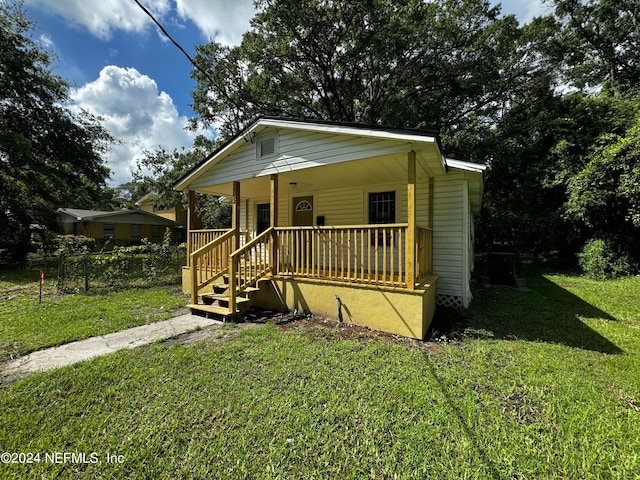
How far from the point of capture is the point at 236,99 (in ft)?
48.5

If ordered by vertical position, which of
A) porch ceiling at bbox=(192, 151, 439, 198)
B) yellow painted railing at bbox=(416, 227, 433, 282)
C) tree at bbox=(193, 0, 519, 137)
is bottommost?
yellow painted railing at bbox=(416, 227, 433, 282)

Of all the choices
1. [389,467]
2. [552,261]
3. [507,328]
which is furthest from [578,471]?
[552,261]

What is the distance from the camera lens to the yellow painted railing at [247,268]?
5.20 metres

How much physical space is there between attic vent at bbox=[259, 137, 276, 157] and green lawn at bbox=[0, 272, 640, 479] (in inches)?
162

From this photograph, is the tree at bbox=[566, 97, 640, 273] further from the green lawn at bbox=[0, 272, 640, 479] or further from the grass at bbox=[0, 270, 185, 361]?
the grass at bbox=[0, 270, 185, 361]

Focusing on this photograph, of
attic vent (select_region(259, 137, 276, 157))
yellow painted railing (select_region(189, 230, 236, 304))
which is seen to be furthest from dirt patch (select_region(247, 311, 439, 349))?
attic vent (select_region(259, 137, 276, 157))

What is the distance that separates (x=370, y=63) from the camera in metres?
13.8

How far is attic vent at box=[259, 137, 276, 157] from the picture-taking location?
6.16 metres

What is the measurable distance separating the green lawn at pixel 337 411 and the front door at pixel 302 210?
16.6 feet

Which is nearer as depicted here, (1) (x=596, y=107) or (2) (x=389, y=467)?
(2) (x=389, y=467)

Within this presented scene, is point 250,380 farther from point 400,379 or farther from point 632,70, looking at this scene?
point 632,70

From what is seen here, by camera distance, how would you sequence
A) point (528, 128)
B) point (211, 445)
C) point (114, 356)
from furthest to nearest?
point (528, 128) → point (114, 356) → point (211, 445)

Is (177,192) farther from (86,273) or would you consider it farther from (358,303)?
(358,303)

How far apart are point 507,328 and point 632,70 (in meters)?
19.5
